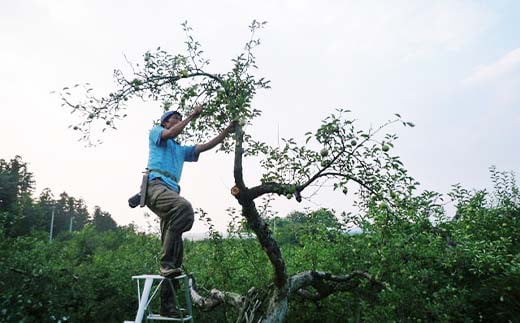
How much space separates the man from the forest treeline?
4.28 feet

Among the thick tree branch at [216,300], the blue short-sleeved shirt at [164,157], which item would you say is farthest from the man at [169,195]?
the thick tree branch at [216,300]

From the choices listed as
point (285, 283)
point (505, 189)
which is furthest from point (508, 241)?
point (285, 283)

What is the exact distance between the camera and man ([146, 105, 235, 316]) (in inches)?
146

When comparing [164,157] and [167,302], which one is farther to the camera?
[164,157]

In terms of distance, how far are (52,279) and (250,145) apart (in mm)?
3426

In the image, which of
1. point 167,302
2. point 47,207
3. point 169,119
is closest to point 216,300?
point 167,302

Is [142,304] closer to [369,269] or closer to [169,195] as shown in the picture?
[169,195]

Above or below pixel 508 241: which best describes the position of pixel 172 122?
above

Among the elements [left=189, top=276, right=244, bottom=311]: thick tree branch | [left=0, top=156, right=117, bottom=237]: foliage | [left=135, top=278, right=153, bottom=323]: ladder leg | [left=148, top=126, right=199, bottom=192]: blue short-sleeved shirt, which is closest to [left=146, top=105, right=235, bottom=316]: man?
[left=148, top=126, right=199, bottom=192]: blue short-sleeved shirt

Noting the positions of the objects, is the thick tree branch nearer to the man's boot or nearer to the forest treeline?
the forest treeline

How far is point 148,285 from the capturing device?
3.55 metres

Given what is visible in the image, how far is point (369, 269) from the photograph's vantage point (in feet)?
15.6

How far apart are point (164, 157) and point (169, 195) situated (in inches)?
14.6

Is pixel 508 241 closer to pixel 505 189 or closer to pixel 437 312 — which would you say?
pixel 437 312
